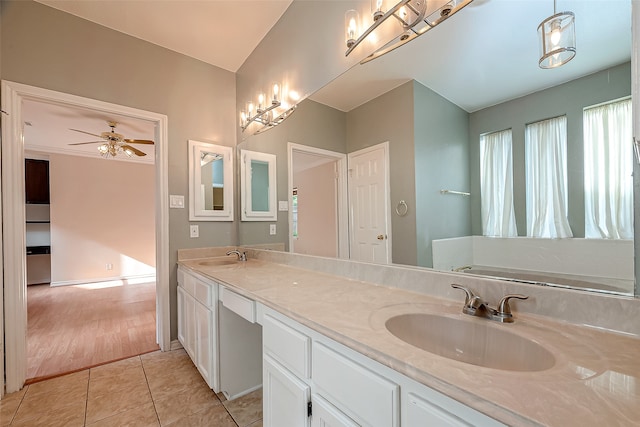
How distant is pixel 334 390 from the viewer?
766 millimetres

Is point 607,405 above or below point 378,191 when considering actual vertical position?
below

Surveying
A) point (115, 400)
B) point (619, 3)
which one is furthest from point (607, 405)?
point (115, 400)

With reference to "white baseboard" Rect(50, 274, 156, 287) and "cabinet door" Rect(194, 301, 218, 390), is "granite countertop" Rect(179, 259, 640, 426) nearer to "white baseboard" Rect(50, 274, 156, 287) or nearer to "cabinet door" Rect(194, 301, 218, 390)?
"cabinet door" Rect(194, 301, 218, 390)

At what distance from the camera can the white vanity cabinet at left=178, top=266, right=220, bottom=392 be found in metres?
1.60

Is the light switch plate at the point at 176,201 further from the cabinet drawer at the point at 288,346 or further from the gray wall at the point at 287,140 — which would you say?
the cabinet drawer at the point at 288,346

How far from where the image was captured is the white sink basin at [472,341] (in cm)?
70

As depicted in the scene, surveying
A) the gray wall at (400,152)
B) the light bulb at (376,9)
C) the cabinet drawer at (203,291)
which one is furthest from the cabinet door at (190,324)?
the light bulb at (376,9)

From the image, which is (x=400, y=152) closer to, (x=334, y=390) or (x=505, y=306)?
(x=505, y=306)

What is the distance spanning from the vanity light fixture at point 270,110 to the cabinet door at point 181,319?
157 centimetres

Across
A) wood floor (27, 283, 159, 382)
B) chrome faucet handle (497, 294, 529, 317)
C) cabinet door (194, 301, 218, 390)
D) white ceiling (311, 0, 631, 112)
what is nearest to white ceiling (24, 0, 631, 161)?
white ceiling (311, 0, 631, 112)

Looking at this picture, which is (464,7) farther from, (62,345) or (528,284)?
(62,345)

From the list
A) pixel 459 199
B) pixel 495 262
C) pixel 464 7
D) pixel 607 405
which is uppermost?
pixel 464 7

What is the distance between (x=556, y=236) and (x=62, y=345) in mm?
3666

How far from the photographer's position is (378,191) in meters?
1.40
